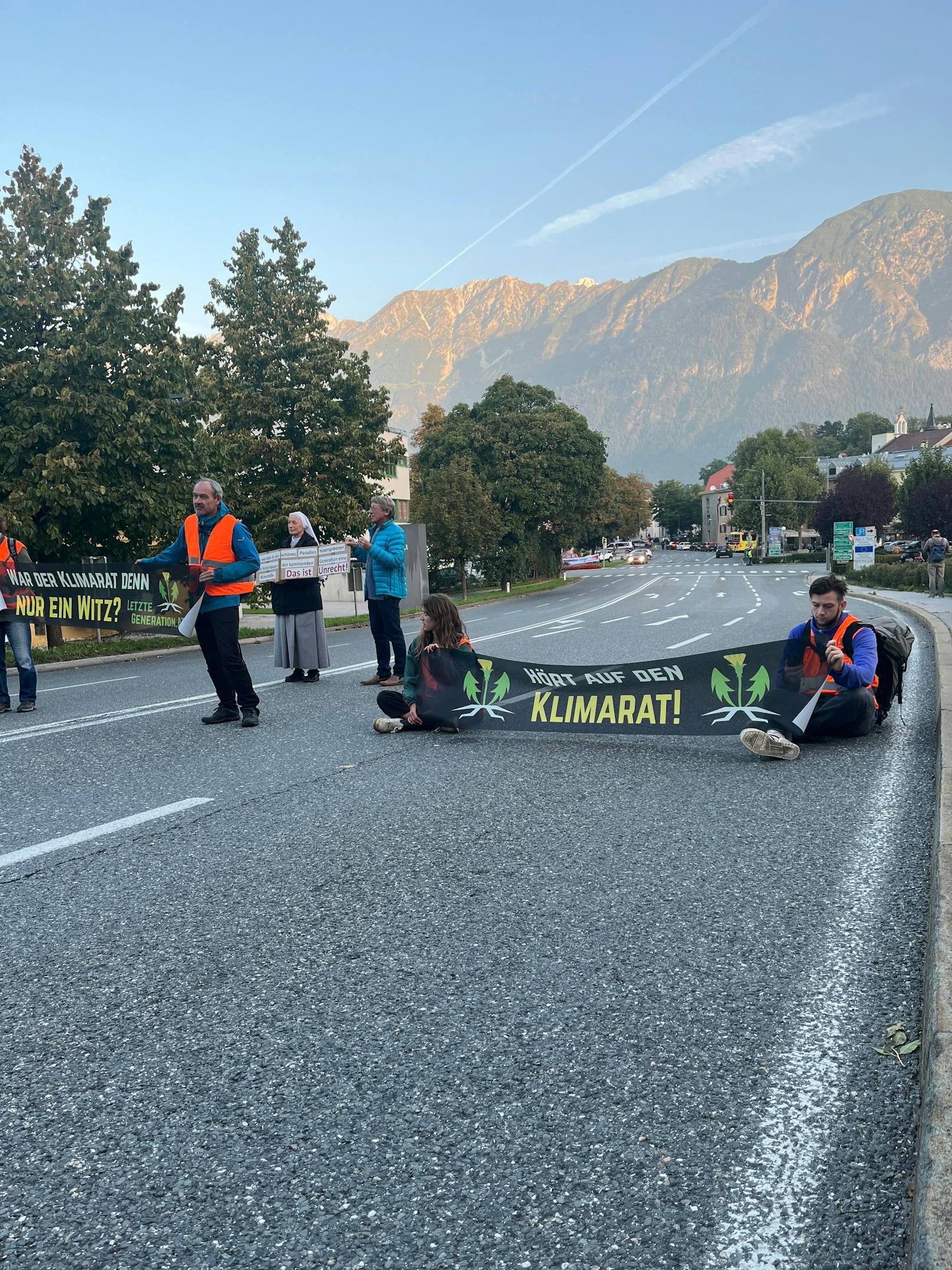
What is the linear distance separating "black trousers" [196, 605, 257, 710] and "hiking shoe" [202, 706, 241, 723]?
0.04m

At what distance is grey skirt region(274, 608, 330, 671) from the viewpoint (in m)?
12.2

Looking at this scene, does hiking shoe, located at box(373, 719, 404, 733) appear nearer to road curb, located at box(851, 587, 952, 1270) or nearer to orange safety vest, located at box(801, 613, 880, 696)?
orange safety vest, located at box(801, 613, 880, 696)

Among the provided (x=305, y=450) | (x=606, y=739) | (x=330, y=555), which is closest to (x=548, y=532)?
(x=305, y=450)

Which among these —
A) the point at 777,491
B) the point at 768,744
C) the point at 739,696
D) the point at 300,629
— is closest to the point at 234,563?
the point at 300,629

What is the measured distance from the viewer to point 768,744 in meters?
6.95

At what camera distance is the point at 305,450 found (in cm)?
3016

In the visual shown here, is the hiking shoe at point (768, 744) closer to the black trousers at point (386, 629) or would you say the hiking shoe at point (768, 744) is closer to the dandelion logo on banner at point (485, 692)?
the dandelion logo on banner at point (485, 692)

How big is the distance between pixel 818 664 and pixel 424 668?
9.62 ft

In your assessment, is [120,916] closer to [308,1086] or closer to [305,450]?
[308,1086]

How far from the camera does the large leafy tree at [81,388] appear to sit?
1816 cm

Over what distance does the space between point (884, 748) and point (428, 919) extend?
4.72 m

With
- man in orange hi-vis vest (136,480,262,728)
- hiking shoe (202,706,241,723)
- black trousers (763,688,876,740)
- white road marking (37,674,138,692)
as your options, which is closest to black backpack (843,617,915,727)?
black trousers (763,688,876,740)

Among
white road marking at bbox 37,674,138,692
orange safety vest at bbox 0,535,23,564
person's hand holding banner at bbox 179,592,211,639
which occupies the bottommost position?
white road marking at bbox 37,674,138,692

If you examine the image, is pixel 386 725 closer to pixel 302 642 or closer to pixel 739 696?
pixel 739 696
